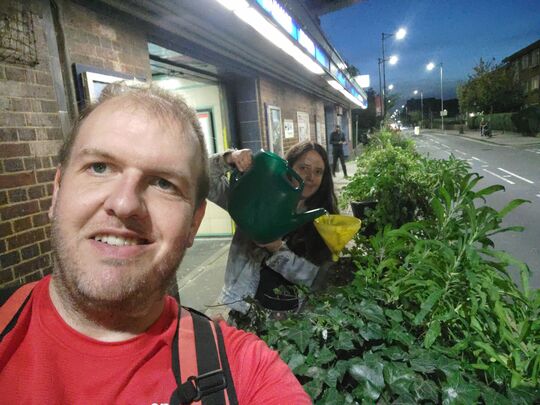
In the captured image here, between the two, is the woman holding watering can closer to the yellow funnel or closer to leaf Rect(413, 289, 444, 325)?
the yellow funnel

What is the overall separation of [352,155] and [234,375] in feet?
65.2

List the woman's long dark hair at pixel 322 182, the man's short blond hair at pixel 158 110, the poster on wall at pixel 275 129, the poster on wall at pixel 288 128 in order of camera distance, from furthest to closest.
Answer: the poster on wall at pixel 288 128 < the poster on wall at pixel 275 129 < the woman's long dark hair at pixel 322 182 < the man's short blond hair at pixel 158 110

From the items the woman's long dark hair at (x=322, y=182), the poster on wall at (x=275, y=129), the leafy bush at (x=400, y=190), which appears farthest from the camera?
the poster on wall at (x=275, y=129)

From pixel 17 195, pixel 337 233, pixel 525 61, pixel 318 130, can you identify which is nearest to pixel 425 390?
pixel 337 233

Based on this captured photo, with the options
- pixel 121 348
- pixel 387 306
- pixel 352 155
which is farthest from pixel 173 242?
pixel 352 155

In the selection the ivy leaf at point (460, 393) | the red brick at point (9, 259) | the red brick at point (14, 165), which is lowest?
the ivy leaf at point (460, 393)

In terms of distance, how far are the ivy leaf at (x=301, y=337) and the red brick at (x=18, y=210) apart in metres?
1.85

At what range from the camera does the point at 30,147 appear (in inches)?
85.4

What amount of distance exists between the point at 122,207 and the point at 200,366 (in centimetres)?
48

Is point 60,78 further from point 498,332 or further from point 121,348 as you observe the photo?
point 498,332

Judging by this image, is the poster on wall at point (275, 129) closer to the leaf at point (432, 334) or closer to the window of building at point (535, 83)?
the leaf at point (432, 334)

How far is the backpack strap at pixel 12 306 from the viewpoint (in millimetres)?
882

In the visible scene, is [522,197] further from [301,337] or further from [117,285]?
[117,285]

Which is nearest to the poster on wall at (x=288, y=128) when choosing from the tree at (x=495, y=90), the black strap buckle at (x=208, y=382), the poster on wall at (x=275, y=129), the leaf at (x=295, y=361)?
the poster on wall at (x=275, y=129)
